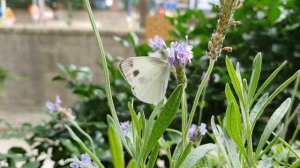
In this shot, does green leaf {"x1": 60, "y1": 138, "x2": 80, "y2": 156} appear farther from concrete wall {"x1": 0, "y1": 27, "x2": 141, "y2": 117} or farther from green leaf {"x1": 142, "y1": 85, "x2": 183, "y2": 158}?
concrete wall {"x1": 0, "y1": 27, "x2": 141, "y2": 117}

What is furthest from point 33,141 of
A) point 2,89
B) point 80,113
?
point 2,89

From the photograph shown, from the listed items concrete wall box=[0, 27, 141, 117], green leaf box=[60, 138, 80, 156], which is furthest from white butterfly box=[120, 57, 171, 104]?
concrete wall box=[0, 27, 141, 117]

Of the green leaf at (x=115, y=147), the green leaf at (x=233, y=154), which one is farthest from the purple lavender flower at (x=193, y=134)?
the green leaf at (x=115, y=147)

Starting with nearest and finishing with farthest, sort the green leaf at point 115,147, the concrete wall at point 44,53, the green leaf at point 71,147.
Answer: the green leaf at point 115,147, the green leaf at point 71,147, the concrete wall at point 44,53

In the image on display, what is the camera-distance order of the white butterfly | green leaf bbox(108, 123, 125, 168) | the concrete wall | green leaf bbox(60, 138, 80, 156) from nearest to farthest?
green leaf bbox(108, 123, 125, 168) < the white butterfly < green leaf bbox(60, 138, 80, 156) < the concrete wall

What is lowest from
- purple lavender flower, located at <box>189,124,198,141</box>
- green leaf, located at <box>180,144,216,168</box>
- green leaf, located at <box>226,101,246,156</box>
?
purple lavender flower, located at <box>189,124,198,141</box>

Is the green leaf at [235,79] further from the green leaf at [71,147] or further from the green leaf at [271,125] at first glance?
the green leaf at [71,147]

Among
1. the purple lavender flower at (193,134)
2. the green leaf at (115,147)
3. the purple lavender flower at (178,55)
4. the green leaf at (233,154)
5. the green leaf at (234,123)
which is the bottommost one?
the purple lavender flower at (193,134)
